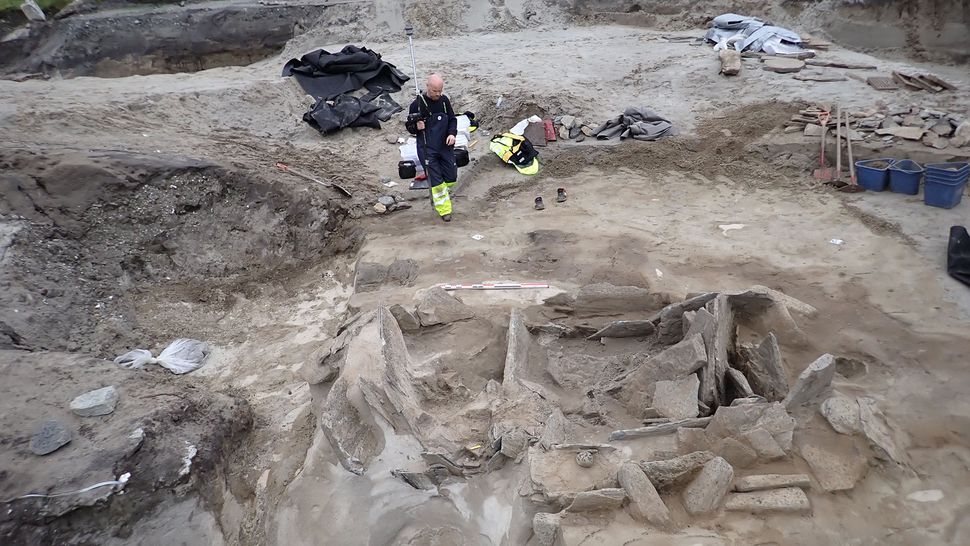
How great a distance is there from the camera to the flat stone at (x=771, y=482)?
3.07m

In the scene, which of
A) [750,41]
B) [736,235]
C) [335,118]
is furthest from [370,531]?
[750,41]

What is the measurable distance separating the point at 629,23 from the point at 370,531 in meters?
13.3

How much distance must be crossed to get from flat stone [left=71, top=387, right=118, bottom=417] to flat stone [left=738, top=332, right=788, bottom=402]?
4.56 meters

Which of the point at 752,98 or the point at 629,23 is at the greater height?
the point at 629,23

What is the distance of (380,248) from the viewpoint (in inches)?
261

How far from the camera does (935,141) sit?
6.99 meters

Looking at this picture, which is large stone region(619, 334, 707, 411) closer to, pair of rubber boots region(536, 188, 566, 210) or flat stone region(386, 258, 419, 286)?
flat stone region(386, 258, 419, 286)

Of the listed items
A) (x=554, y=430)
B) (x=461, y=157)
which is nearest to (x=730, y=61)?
(x=461, y=157)

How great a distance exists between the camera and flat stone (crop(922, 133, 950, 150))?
6934 millimetres

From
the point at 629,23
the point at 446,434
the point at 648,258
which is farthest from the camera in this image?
the point at 629,23

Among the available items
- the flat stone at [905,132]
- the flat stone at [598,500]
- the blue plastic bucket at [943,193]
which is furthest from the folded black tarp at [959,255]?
the flat stone at [598,500]

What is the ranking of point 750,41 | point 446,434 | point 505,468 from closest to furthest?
point 505,468, point 446,434, point 750,41

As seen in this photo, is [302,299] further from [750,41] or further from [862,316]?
[750,41]

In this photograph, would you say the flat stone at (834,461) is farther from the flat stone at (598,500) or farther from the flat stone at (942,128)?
the flat stone at (942,128)
